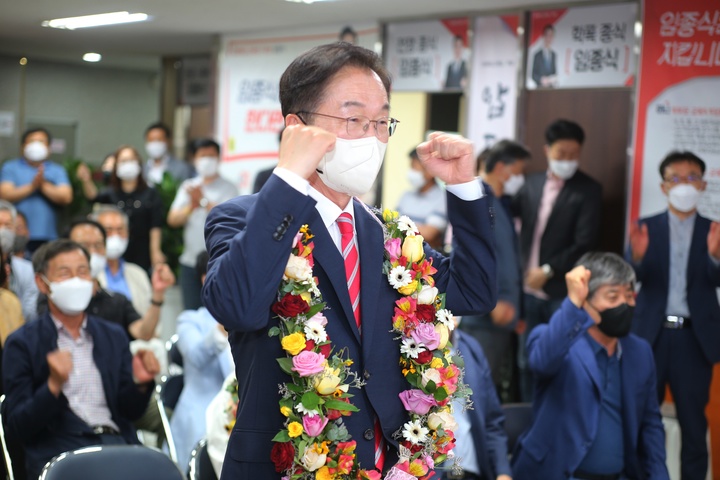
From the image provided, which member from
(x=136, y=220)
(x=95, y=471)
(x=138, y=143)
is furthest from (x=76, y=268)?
(x=138, y=143)

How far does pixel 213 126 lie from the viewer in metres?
9.97

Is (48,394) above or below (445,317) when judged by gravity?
below

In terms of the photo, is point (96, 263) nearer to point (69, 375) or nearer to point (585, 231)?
point (69, 375)

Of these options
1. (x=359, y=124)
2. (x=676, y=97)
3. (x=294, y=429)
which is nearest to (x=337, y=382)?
(x=294, y=429)

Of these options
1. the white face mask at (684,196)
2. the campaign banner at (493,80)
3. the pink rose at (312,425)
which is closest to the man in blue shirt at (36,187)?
the campaign banner at (493,80)

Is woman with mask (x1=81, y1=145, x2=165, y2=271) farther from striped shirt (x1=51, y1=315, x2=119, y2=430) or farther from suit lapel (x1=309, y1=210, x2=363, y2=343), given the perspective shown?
suit lapel (x1=309, y1=210, x2=363, y2=343)

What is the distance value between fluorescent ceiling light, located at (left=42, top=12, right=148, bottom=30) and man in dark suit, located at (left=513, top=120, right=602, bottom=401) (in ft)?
14.0

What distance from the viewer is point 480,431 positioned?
3857 millimetres

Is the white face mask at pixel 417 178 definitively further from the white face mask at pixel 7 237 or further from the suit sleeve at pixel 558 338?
the suit sleeve at pixel 558 338

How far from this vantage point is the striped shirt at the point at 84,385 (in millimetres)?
4074

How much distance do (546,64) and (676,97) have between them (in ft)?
3.78

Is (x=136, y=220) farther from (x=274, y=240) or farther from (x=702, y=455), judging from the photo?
(x=274, y=240)

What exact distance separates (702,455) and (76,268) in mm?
3518

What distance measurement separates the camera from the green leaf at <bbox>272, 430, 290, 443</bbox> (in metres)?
1.86
